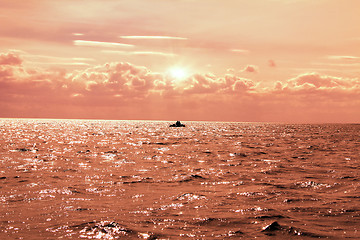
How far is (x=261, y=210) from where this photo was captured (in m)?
13.5

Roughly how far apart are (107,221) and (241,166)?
1813cm

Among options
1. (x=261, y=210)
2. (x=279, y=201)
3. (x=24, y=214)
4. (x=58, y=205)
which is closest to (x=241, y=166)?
(x=279, y=201)

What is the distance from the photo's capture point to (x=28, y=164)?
91.3 ft

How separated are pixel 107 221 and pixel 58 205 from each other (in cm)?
364

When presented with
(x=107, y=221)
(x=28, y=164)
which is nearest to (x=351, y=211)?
(x=107, y=221)

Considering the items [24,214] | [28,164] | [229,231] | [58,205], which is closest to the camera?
[229,231]

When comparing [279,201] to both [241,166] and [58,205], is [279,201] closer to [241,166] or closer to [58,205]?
[58,205]

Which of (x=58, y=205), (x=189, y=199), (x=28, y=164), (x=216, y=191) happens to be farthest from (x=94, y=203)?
(x=28, y=164)

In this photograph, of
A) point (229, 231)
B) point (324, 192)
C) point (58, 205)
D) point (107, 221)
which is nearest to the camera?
point (229, 231)

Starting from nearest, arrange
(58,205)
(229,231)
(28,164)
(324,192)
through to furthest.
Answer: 1. (229,231)
2. (58,205)
3. (324,192)
4. (28,164)

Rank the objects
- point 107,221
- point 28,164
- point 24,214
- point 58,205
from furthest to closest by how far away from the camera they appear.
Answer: point 28,164 < point 58,205 < point 24,214 < point 107,221

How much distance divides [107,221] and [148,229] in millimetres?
1825

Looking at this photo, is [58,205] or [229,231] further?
[58,205]

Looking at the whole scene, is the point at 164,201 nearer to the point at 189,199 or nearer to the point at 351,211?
the point at 189,199
